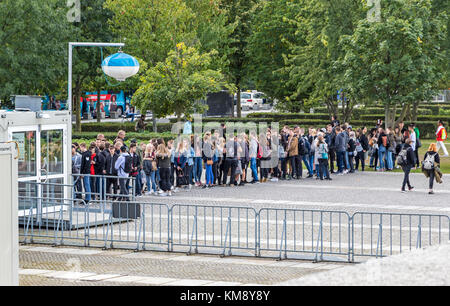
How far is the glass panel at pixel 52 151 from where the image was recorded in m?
19.4

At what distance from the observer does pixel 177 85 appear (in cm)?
3672

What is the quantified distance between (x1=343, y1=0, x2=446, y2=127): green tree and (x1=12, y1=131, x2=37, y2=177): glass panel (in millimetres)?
16864

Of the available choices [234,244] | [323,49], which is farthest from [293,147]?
[323,49]

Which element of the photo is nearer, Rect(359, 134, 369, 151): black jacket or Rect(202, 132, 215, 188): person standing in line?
Rect(202, 132, 215, 188): person standing in line

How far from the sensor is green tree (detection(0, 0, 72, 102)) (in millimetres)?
40031

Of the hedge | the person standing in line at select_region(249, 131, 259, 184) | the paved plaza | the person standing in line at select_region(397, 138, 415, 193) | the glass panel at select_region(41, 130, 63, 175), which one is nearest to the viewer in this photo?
the paved plaza

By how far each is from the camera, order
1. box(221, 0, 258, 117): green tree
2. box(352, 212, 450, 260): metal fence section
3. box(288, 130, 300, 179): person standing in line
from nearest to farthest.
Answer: box(352, 212, 450, 260): metal fence section
box(288, 130, 300, 179): person standing in line
box(221, 0, 258, 117): green tree

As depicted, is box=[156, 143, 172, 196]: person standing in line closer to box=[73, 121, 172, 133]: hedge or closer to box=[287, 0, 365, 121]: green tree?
box=[287, 0, 365, 121]: green tree

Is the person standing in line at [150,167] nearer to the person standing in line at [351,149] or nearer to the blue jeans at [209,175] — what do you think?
the blue jeans at [209,175]

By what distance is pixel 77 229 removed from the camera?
17.0 m

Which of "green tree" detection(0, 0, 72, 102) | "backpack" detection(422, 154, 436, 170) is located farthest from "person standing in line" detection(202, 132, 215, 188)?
"green tree" detection(0, 0, 72, 102)

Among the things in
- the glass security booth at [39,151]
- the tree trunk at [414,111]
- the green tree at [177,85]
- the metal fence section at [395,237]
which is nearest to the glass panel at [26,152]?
the glass security booth at [39,151]

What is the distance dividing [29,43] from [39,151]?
22.9 meters

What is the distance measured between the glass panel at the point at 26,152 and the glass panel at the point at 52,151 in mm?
304
